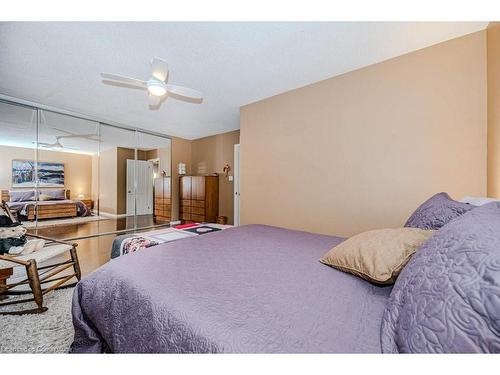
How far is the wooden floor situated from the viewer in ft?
10.1

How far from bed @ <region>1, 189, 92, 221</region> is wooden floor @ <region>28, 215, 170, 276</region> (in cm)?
27

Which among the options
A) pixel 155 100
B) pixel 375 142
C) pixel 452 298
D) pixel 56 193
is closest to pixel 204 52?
pixel 155 100

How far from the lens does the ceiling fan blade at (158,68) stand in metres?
2.02

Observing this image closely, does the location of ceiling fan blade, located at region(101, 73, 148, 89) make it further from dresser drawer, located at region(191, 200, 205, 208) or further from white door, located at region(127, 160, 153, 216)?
white door, located at region(127, 160, 153, 216)

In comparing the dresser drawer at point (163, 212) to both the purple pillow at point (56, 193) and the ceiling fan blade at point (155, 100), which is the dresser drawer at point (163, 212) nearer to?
the purple pillow at point (56, 193)

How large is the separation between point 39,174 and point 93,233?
1457 mm

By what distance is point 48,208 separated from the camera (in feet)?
13.1

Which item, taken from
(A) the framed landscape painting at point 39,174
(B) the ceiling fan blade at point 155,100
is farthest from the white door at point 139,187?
(B) the ceiling fan blade at point 155,100

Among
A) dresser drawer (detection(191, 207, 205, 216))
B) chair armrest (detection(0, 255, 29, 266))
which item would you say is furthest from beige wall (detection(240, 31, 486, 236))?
chair armrest (detection(0, 255, 29, 266))

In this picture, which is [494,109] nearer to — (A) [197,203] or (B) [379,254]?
(B) [379,254]

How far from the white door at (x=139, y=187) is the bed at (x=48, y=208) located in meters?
0.97

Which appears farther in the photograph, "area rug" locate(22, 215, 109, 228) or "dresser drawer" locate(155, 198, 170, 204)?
"dresser drawer" locate(155, 198, 170, 204)
